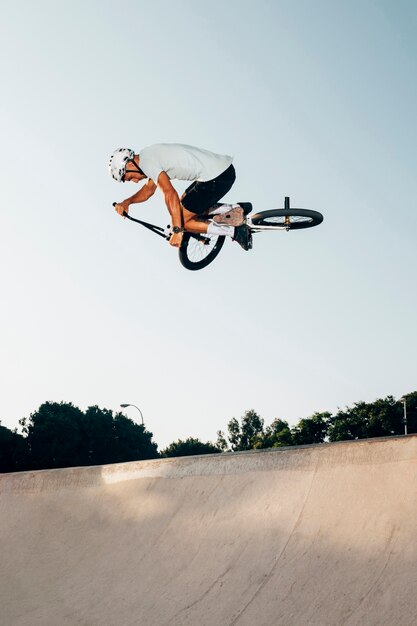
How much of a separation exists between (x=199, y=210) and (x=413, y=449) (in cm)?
357

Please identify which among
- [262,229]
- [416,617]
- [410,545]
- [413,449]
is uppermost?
[262,229]

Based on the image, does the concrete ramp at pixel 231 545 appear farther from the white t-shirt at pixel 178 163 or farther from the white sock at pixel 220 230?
the white t-shirt at pixel 178 163

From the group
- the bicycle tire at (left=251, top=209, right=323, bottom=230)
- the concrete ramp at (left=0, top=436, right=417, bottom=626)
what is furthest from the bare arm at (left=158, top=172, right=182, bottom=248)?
the concrete ramp at (left=0, top=436, right=417, bottom=626)

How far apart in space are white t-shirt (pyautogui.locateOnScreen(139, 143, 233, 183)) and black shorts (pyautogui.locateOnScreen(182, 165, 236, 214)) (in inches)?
2.9

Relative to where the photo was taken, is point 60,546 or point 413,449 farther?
point 60,546

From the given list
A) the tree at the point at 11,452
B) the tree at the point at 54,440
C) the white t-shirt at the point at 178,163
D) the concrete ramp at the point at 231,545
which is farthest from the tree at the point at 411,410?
the white t-shirt at the point at 178,163

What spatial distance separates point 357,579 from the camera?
6273 mm

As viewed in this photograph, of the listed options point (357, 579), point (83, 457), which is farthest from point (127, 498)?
point (83, 457)

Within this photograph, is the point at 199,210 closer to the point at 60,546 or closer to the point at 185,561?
the point at 185,561

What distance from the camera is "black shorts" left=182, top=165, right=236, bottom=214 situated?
7719 mm

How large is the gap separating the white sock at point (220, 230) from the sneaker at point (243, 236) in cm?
7

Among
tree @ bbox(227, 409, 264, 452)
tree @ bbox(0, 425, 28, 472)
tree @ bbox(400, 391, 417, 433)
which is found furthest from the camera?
tree @ bbox(227, 409, 264, 452)

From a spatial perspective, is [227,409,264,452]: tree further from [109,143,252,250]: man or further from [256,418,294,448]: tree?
[109,143,252,250]: man

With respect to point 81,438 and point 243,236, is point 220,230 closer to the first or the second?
point 243,236
